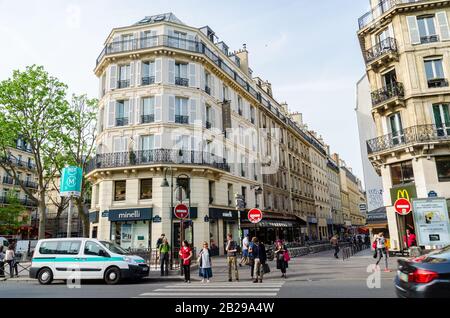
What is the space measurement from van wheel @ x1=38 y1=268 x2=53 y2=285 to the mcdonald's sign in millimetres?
18630

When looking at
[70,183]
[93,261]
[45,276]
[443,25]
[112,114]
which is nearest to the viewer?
[93,261]

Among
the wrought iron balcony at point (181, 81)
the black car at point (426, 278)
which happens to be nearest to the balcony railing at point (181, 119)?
the wrought iron balcony at point (181, 81)

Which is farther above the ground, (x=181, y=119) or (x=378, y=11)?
(x=378, y=11)

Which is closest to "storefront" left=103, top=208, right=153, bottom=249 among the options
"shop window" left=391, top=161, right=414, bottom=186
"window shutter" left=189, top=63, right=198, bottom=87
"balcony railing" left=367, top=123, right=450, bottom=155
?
"window shutter" left=189, top=63, right=198, bottom=87

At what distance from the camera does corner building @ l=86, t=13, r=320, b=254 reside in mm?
22562

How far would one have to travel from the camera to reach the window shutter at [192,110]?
80.6ft

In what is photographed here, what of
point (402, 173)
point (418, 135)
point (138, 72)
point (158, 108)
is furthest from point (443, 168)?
point (138, 72)

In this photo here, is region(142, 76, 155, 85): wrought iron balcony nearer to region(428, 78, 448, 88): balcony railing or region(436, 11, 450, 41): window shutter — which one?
region(428, 78, 448, 88): balcony railing

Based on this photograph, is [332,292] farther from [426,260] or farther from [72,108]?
[72,108]

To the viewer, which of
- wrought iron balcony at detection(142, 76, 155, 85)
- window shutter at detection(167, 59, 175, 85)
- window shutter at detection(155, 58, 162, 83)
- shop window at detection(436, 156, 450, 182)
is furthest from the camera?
window shutter at detection(167, 59, 175, 85)

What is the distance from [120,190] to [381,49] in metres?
21.1

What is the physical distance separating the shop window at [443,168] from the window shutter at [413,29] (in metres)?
7.90

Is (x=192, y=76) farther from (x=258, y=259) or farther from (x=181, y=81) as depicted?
(x=258, y=259)

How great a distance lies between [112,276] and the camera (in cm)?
1170
